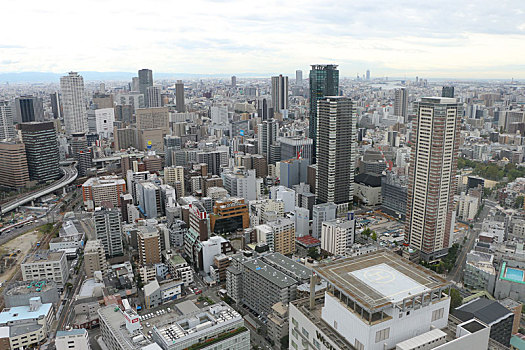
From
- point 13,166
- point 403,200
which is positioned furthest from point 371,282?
point 13,166

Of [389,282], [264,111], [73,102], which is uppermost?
[73,102]

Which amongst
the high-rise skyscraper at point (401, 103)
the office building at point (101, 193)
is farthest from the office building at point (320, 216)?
the high-rise skyscraper at point (401, 103)

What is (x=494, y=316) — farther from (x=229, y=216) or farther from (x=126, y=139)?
(x=126, y=139)

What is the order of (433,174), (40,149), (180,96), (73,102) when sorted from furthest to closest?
1. (180,96)
2. (73,102)
3. (40,149)
4. (433,174)

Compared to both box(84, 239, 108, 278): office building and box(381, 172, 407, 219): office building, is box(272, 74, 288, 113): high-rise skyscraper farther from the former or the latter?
box(84, 239, 108, 278): office building

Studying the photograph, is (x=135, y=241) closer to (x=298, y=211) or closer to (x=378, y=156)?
(x=298, y=211)

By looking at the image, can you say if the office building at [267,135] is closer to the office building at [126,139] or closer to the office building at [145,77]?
the office building at [126,139]

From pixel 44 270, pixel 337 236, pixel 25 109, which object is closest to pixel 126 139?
pixel 25 109
